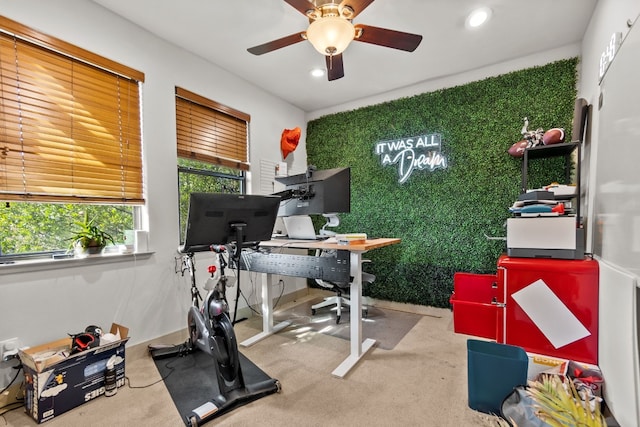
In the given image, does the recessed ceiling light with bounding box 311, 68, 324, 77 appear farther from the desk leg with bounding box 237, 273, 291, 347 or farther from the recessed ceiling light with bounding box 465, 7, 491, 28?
the desk leg with bounding box 237, 273, 291, 347

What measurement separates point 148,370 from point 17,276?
1.06 metres

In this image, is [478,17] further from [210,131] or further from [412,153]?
[210,131]

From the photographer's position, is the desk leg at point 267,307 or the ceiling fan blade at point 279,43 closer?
the ceiling fan blade at point 279,43

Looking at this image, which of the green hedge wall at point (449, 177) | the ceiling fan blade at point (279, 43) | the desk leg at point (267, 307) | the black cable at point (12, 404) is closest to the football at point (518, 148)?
the green hedge wall at point (449, 177)

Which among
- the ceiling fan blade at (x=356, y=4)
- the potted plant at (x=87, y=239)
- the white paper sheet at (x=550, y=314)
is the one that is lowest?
the white paper sheet at (x=550, y=314)

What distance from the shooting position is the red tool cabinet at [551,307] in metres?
1.77

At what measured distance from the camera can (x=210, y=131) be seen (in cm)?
304

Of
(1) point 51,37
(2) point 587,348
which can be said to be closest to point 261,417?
(2) point 587,348

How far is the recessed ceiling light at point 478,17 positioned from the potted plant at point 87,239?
11.1 feet

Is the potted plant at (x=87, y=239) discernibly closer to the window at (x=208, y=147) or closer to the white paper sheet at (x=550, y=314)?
the window at (x=208, y=147)

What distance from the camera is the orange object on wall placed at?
12.7 feet

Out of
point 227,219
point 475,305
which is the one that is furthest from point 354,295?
point 475,305

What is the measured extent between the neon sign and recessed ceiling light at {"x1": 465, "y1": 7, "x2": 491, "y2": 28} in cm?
116

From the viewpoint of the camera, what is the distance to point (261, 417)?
1.65 m
